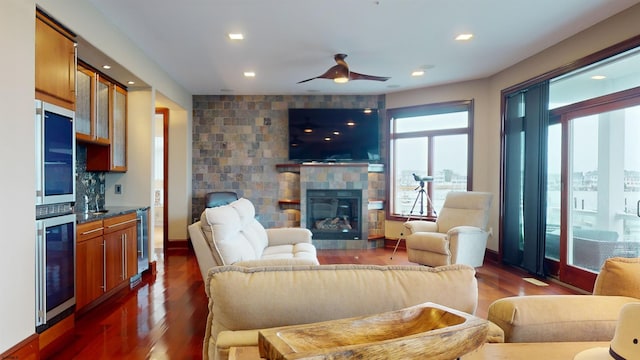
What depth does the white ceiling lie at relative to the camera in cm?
308

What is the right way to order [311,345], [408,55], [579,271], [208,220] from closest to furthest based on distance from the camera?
[311,345] → [208,220] → [579,271] → [408,55]

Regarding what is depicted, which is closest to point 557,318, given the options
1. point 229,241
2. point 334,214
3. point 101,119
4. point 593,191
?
point 229,241

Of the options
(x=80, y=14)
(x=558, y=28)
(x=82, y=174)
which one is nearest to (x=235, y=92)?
(x=82, y=174)

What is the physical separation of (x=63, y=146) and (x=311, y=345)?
269 centimetres

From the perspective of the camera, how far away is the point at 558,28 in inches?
141

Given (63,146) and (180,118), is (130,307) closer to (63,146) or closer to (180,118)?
(63,146)

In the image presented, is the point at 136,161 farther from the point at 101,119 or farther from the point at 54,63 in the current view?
the point at 54,63

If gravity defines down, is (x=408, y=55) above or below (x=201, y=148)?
above

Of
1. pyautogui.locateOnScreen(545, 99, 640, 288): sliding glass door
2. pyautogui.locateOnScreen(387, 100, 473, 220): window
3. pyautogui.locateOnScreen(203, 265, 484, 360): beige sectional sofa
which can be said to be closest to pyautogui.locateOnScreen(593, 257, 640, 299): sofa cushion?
pyautogui.locateOnScreen(203, 265, 484, 360): beige sectional sofa

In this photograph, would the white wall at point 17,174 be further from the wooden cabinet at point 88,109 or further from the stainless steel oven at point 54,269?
the wooden cabinet at point 88,109

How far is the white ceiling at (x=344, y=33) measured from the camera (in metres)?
3.08

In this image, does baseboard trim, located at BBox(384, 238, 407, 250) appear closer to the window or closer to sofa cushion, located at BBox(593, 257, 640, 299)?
the window

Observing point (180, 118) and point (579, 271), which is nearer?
point (579, 271)

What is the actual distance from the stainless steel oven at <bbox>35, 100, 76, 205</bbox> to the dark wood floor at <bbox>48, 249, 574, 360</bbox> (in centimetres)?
104
